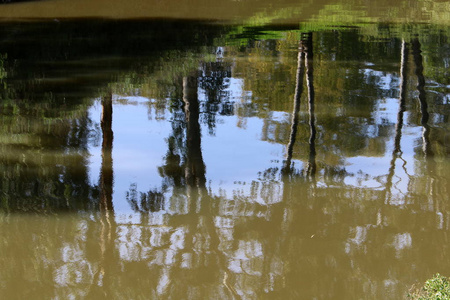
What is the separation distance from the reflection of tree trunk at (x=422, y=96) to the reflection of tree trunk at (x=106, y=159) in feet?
12.9

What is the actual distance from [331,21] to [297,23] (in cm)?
150

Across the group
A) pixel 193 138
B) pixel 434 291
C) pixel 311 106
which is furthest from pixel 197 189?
pixel 311 106

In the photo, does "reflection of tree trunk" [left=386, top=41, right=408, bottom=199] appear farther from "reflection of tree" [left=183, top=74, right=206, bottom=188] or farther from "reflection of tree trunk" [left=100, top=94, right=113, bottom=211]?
"reflection of tree trunk" [left=100, top=94, right=113, bottom=211]

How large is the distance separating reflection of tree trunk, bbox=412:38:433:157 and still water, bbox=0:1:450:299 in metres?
0.04

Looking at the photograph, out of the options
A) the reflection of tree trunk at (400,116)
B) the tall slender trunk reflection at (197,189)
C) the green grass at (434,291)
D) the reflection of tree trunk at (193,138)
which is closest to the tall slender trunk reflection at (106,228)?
the tall slender trunk reflection at (197,189)

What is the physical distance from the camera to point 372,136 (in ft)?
28.5

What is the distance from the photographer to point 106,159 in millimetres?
7566

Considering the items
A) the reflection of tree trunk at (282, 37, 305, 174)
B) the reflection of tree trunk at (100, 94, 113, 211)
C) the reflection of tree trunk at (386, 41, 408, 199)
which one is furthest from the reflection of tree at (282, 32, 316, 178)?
the reflection of tree trunk at (100, 94, 113, 211)

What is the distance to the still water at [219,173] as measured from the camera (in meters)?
5.14

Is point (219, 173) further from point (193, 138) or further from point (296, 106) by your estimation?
point (296, 106)

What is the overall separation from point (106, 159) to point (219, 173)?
1405mm

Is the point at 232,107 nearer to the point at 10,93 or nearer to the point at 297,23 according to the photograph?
the point at 10,93

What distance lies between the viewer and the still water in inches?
203

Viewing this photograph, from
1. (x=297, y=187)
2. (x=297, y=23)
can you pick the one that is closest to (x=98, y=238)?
(x=297, y=187)
